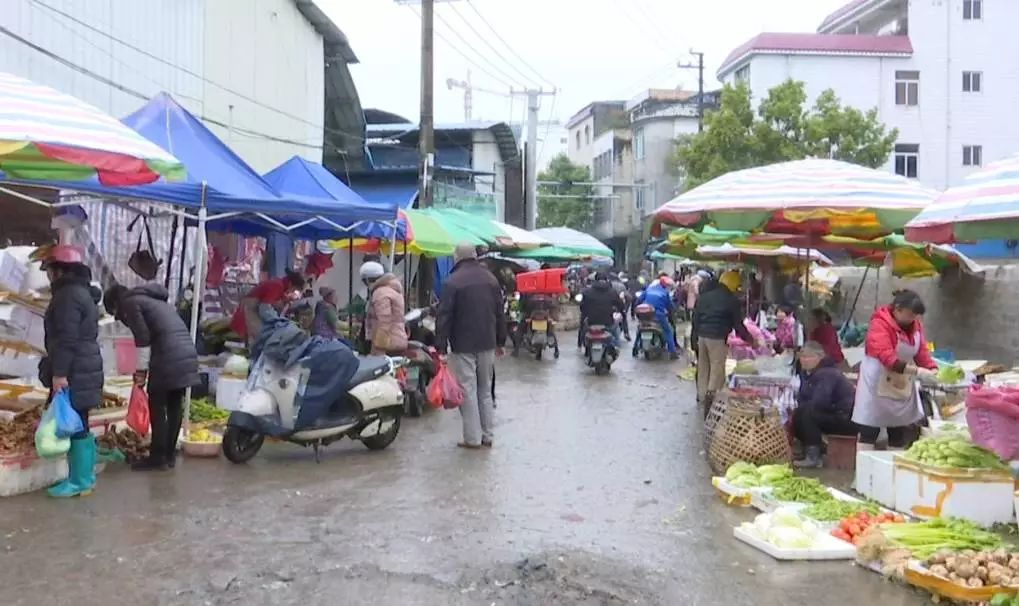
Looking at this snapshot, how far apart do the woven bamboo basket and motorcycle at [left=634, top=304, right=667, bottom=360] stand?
37.2 feet

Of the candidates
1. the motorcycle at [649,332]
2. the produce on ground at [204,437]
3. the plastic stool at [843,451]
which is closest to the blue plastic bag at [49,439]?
the produce on ground at [204,437]

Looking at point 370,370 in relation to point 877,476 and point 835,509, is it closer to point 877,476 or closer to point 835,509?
point 835,509

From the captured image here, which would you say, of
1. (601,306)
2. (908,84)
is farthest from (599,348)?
(908,84)

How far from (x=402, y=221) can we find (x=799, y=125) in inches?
947

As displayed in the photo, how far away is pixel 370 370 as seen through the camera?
30.4ft

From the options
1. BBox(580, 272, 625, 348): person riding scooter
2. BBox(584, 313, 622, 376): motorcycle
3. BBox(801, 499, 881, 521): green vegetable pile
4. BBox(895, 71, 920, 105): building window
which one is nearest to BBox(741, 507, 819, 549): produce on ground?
BBox(801, 499, 881, 521): green vegetable pile

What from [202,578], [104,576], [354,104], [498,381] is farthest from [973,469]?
[354,104]

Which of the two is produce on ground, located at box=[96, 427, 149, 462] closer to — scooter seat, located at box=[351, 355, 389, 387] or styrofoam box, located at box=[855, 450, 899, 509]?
scooter seat, located at box=[351, 355, 389, 387]

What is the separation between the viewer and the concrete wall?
14.4 m

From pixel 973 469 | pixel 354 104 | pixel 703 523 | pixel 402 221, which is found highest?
pixel 354 104

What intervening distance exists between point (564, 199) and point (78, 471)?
184ft

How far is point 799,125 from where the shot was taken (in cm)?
3325

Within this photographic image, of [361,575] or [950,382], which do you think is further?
[950,382]

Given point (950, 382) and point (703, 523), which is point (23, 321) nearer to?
point (703, 523)
